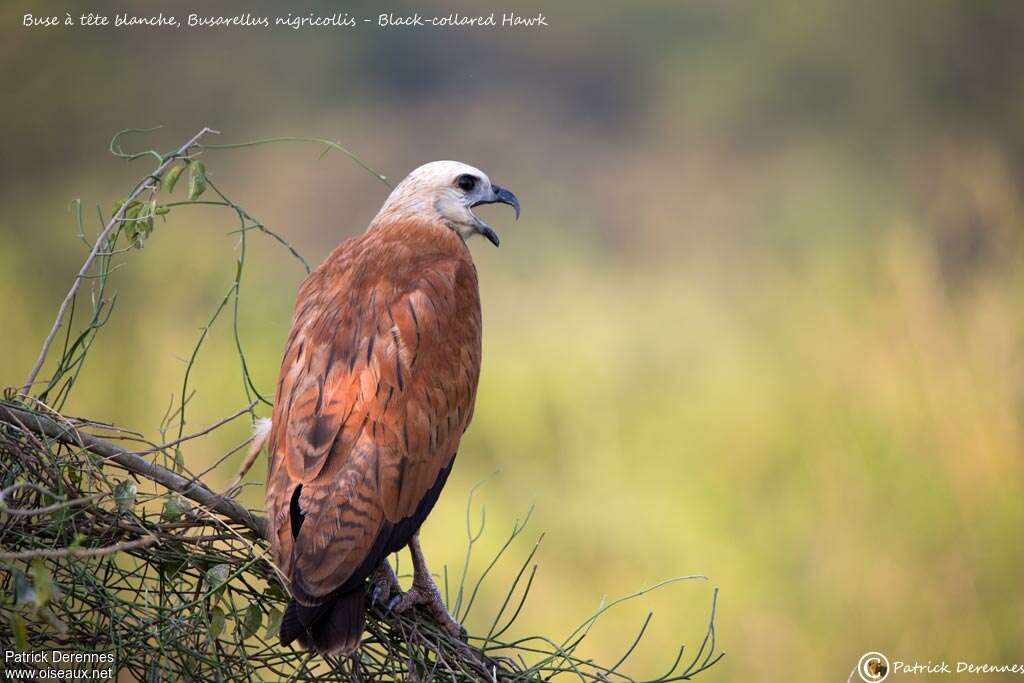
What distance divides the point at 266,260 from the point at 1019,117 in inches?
180

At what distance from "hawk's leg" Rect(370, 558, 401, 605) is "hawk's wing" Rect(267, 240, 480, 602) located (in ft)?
0.44

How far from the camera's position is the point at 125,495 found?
2021mm

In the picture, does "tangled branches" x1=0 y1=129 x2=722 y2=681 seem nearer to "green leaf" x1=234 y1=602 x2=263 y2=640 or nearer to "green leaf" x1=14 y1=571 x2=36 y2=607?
"green leaf" x1=234 y1=602 x2=263 y2=640

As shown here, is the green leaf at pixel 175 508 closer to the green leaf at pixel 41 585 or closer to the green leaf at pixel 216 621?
the green leaf at pixel 216 621

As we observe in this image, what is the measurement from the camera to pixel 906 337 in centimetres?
575

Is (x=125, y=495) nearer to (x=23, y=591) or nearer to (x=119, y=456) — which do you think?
(x=119, y=456)

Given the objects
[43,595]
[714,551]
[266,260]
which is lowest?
[43,595]

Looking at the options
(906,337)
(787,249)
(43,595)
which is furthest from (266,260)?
(43,595)

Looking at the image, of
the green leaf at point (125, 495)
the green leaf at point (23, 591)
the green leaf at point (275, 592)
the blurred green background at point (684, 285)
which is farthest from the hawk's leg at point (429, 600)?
the blurred green background at point (684, 285)

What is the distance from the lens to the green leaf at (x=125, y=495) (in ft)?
6.61

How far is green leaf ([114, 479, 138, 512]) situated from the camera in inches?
79.3

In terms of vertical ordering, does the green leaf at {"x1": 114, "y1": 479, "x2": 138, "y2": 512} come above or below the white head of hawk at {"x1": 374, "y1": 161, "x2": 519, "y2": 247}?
below

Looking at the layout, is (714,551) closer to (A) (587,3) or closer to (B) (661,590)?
(B) (661,590)

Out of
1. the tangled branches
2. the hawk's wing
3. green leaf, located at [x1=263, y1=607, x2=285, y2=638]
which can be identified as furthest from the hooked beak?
green leaf, located at [x1=263, y1=607, x2=285, y2=638]
